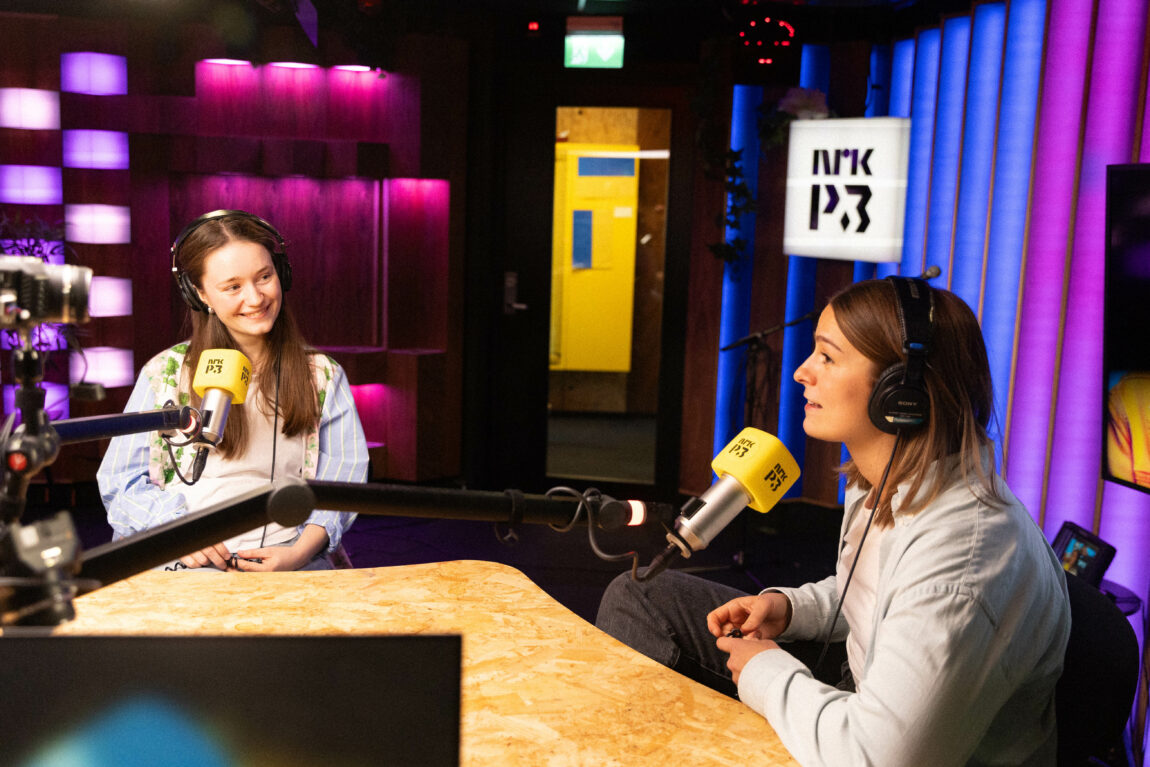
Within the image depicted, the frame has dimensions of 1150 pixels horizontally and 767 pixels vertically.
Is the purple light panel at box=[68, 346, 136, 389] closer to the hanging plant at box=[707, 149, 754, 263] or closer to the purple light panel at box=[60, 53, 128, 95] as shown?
the purple light panel at box=[60, 53, 128, 95]

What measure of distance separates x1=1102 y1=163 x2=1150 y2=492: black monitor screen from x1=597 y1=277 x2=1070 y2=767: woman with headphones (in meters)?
1.21

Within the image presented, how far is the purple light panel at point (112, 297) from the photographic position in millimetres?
5180

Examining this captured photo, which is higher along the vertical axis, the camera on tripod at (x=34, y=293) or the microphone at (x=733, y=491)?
the camera on tripod at (x=34, y=293)

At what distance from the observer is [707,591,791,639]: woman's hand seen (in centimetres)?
173

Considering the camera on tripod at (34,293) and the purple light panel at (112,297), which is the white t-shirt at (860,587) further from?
the purple light panel at (112,297)

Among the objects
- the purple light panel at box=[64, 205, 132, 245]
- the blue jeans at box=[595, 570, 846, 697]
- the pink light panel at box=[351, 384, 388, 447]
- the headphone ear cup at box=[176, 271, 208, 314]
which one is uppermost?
the purple light panel at box=[64, 205, 132, 245]

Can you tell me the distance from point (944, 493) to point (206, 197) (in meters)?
4.94

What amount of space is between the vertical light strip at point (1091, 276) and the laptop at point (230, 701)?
10.6 ft

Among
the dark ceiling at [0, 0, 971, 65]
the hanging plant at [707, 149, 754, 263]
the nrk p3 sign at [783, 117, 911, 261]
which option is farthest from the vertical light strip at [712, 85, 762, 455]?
the nrk p3 sign at [783, 117, 911, 261]

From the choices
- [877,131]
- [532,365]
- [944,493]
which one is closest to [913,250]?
[877,131]

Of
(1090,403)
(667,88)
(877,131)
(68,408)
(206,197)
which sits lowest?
(68,408)

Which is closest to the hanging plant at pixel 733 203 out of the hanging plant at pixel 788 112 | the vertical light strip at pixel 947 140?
the hanging plant at pixel 788 112

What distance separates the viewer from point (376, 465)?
5723 millimetres

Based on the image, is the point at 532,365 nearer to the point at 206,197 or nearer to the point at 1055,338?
the point at 206,197
